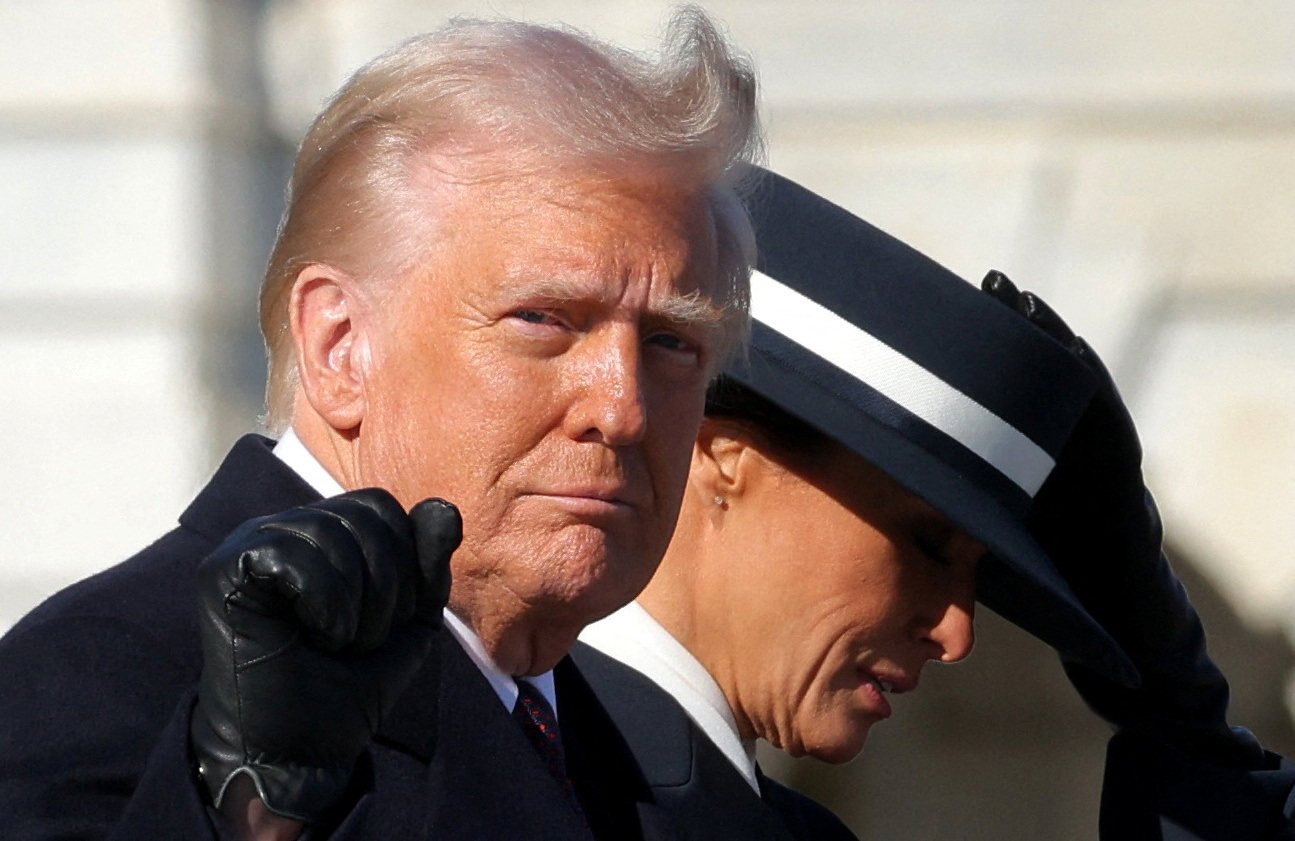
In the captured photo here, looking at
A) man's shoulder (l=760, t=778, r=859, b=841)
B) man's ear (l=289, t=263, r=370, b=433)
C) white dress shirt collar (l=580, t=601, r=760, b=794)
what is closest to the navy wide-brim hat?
white dress shirt collar (l=580, t=601, r=760, b=794)

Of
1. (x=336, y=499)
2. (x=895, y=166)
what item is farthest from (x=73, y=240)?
(x=336, y=499)

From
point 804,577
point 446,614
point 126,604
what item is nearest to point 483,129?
point 446,614

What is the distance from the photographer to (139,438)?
10.8 feet

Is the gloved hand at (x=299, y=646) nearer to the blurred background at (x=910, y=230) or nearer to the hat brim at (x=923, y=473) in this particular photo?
the hat brim at (x=923, y=473)

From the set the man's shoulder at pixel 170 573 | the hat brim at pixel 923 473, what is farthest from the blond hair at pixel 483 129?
the hat brim at pixel 923 473

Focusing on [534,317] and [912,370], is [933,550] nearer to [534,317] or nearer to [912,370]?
[912,370]

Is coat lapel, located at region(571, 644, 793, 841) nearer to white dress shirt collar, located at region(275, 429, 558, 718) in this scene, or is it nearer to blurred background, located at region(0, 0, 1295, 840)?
white dress shirt collar, located at region(275, 429, 558, 718)

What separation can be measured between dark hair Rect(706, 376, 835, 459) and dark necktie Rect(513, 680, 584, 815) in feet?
2.22

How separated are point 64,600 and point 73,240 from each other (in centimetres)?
189

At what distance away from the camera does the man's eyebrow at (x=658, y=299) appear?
1737 mm

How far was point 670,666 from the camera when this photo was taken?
8.23 feet

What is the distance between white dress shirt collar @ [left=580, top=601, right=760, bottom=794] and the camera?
98.0 inches

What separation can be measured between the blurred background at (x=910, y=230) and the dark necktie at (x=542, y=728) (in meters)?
1.55

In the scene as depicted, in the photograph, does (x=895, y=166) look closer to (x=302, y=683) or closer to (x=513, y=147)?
(x=513, y=147)
